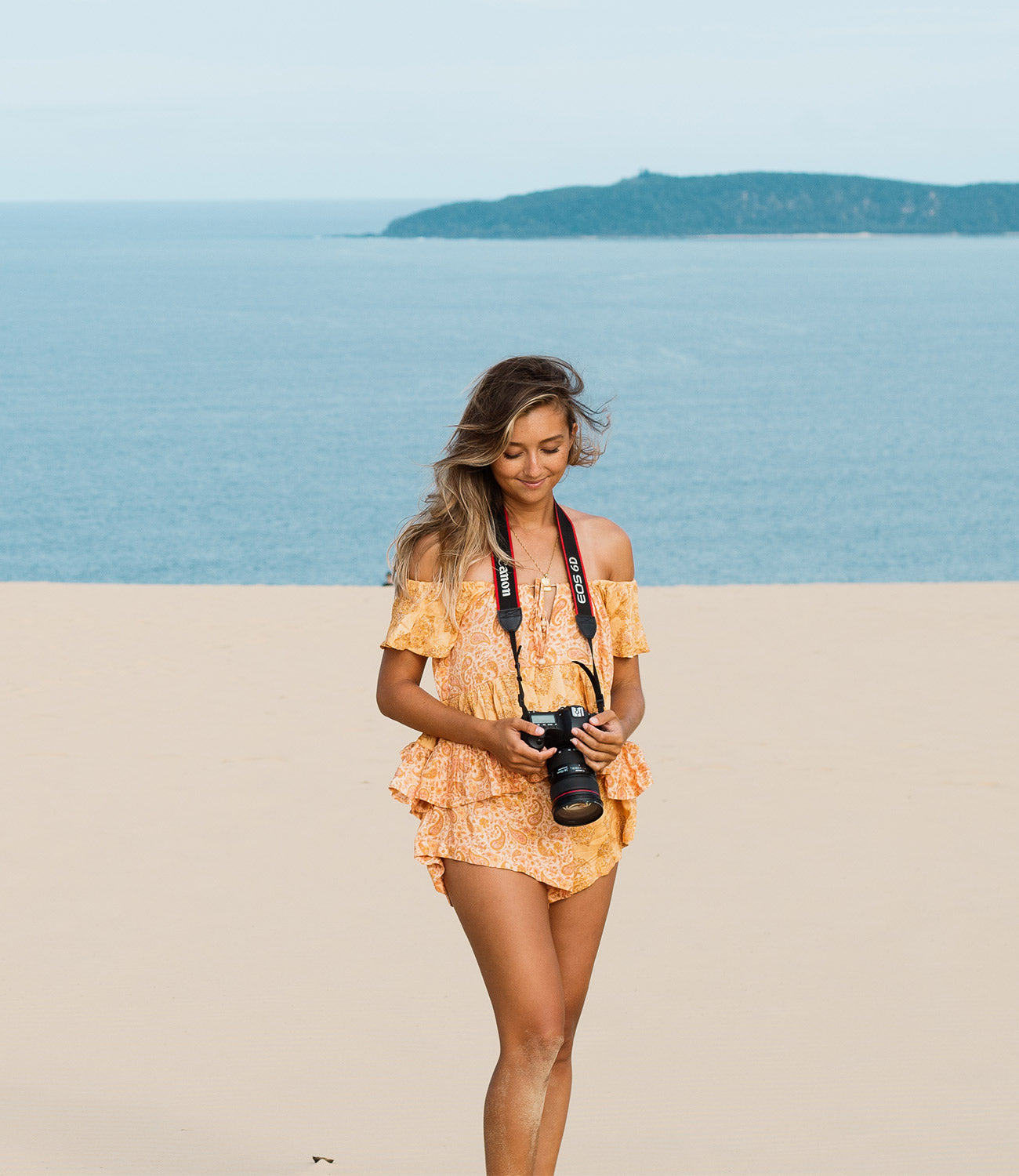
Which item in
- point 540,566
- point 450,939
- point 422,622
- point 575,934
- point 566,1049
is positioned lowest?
point 450,939

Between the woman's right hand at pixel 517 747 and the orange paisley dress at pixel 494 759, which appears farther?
the orange paisley dress at pixel 494 759

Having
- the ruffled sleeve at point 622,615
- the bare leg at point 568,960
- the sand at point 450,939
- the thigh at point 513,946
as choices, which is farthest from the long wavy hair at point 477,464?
the sand at point 450,939

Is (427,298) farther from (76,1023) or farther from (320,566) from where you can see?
(76,1023)

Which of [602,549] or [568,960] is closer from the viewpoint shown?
[568,960]

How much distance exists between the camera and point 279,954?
20.4 feet

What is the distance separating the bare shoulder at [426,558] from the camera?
2.94 meters

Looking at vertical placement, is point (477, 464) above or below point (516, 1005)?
above

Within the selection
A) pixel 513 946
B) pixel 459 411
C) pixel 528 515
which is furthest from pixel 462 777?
pixel 459 411

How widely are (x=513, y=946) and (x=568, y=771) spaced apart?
0.35 metres

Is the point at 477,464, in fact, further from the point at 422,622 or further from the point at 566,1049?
the point at 566,1049

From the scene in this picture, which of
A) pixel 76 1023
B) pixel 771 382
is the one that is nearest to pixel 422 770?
pixel 76 1023

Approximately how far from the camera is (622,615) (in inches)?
120

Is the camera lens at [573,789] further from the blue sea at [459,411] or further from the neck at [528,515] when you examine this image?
the blue sea at [459,411]

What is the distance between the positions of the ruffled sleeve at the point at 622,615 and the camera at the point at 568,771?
1.12 ft
